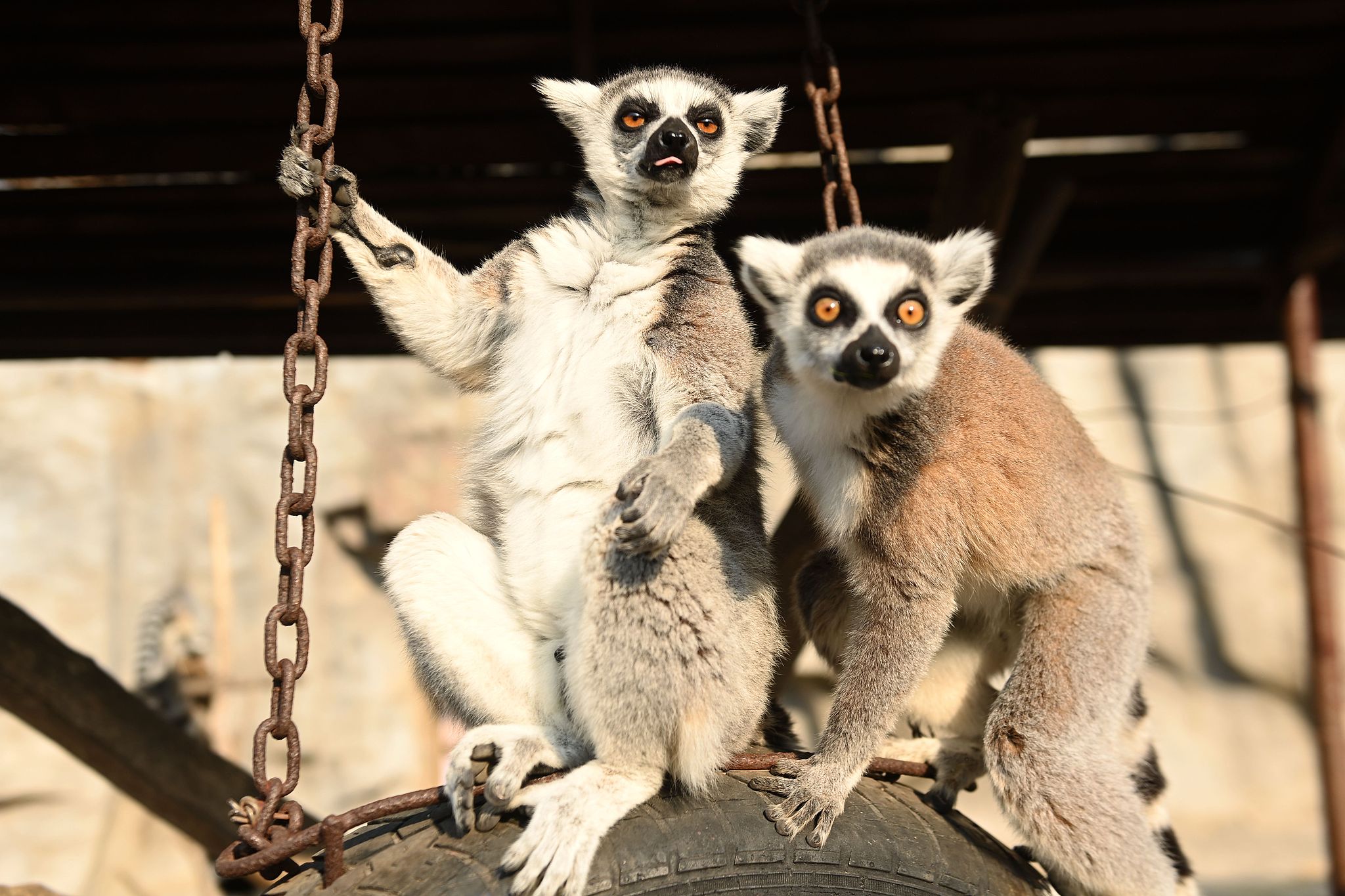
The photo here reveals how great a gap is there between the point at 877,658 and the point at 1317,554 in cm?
460

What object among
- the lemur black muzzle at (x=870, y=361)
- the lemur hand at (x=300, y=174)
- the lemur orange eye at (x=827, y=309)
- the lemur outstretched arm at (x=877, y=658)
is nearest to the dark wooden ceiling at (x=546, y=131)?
the lemur hand at (x=300, y=174)

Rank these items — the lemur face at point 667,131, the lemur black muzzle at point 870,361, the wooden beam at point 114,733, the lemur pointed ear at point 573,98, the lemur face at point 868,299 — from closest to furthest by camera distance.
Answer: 1. the lemur black muzzle at point 870,361
2. the lemur face at point 868,299
3. the lemur face at point 667,131
4. the lemur pointed ear at point 573,98
5. the wooden beam at point 114,733

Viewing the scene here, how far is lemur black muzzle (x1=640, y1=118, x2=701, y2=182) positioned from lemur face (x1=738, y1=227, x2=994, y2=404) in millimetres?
383

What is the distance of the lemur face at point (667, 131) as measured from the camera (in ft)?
11.0

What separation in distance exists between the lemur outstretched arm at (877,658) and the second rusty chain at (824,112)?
44.6 inches

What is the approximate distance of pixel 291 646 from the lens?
1109cm

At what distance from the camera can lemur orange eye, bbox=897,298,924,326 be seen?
9.43 feet

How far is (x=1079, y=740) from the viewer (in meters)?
2.93

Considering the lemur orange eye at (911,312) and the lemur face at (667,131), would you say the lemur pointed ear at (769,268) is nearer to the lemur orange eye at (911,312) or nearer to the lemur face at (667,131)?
the lemur orange eye at (911,312)

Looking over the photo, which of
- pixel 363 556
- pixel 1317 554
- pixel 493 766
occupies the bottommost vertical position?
pixel 363 556

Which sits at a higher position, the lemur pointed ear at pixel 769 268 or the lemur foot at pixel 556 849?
the lemur pointed ear at pixel 769 268

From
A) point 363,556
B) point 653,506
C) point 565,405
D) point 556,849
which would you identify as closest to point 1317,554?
point 565,405

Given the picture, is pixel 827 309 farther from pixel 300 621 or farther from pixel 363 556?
pixel 363 556

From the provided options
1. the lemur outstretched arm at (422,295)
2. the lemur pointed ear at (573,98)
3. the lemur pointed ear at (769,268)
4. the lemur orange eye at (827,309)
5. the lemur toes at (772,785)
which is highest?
the lemur pointed ear at (573,98)
